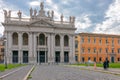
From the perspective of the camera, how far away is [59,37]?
9694 centimetres

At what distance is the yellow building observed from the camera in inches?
4085

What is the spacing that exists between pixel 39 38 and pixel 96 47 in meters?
Answer: 27.9

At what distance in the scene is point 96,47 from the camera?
107 metres

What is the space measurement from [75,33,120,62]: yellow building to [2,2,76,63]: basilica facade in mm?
7853

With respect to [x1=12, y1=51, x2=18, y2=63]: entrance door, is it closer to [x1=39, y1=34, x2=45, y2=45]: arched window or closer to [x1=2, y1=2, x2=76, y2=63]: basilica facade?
[x1=2, y1=2, x2=76, y2=63]: basilica facade

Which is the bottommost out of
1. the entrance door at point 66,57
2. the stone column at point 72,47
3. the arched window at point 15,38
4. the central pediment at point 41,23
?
the entrance door at point 66,57

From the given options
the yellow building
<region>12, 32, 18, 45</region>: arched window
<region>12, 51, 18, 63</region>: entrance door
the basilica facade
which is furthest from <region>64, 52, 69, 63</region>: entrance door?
<region>12, 32, 18, 45</region>: arched window

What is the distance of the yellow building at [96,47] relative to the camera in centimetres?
10375

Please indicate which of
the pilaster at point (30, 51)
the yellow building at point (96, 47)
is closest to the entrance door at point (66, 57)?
the yellow building at point (96, 47)

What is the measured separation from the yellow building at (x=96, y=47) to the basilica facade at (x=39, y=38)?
7.85 m

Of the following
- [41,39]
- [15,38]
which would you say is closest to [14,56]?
[15,38]

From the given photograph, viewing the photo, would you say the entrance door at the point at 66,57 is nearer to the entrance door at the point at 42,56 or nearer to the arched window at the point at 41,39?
the entrance door at the point at 42,56

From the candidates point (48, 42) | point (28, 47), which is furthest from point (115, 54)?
point (28, 47)

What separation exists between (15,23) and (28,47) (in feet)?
32.6
